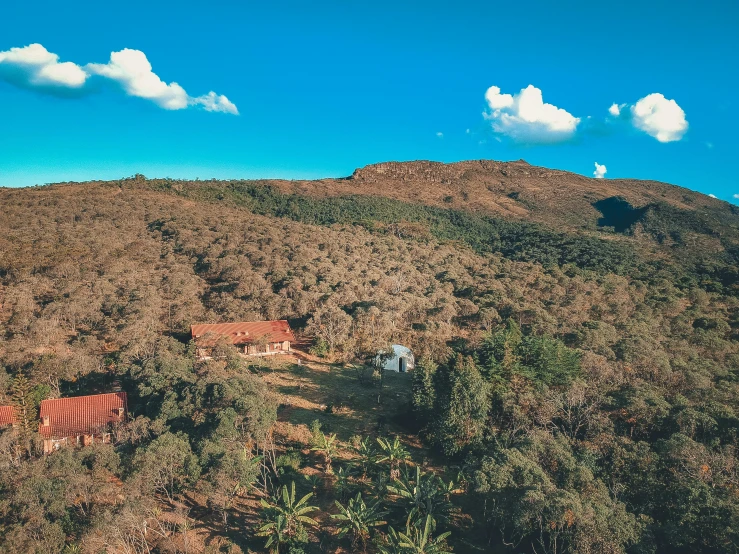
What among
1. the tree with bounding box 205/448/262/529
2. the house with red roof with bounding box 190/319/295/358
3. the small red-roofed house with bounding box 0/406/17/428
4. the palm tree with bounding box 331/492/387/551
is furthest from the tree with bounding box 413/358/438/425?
the small red-roofed house with bounding box 0/406/17/428

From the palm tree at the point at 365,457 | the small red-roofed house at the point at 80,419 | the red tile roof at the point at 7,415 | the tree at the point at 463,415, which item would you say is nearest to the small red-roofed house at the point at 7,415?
the red tile roof at the point at 7,415

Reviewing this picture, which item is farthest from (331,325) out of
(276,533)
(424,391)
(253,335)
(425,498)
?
(276,533)

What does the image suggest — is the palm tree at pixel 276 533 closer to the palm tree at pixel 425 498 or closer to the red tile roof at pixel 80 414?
the palm tree at pixel 425 498

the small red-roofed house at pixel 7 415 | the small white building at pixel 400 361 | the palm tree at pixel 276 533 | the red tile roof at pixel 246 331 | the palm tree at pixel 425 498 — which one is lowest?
the palm tree at pixel 276 533

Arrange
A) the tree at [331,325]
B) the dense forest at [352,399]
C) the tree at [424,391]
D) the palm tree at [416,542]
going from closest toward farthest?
the palm tree at [416,542], the dense forest at [352,399], the tree at [424,391], the tree at [331,325]

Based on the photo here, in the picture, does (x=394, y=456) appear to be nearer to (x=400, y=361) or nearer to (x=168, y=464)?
(x=168, y=464)

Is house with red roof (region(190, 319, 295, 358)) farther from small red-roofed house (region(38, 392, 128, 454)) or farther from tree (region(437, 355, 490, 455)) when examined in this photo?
tree (region(437, 355, 490, 455))
